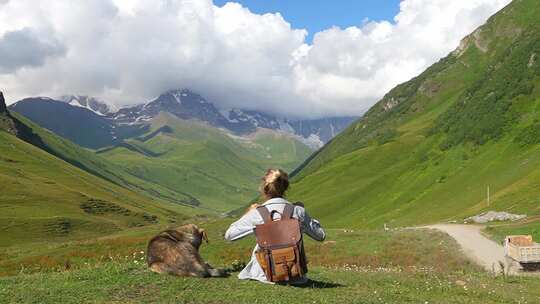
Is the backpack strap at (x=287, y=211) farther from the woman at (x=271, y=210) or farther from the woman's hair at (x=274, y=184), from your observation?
the woman's hair at (x=274, y=184)

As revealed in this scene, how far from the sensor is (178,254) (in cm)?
1614

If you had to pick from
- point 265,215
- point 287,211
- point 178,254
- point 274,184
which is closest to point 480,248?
point 178,254

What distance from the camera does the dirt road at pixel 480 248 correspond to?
35.7 metres

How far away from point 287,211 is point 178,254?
4705mm

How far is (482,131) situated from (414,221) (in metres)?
45.8

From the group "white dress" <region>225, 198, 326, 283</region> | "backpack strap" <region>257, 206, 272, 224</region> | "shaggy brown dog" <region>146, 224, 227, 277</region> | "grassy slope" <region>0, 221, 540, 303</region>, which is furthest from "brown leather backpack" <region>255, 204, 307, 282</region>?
"shaggy brown dog" <region>146, 224, 227, 277</region>

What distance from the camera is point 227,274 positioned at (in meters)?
17.2

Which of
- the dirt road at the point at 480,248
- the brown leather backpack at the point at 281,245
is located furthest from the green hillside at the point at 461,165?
the brown leather backpack at the point at 281,245

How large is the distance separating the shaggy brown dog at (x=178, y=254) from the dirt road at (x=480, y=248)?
22970 millimetres

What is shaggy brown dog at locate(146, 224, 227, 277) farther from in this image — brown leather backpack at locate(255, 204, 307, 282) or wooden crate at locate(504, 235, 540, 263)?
wooden crate at locate(504, 235, 540, 263)

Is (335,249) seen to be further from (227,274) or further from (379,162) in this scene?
(379,162)

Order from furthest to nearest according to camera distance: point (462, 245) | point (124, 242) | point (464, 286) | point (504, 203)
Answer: point (504, 203), point (124, 242), point (462, 245), point (464, 286)

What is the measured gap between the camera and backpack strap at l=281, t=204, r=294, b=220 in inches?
519

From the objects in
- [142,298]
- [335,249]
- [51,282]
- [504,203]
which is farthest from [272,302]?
[504,203]
